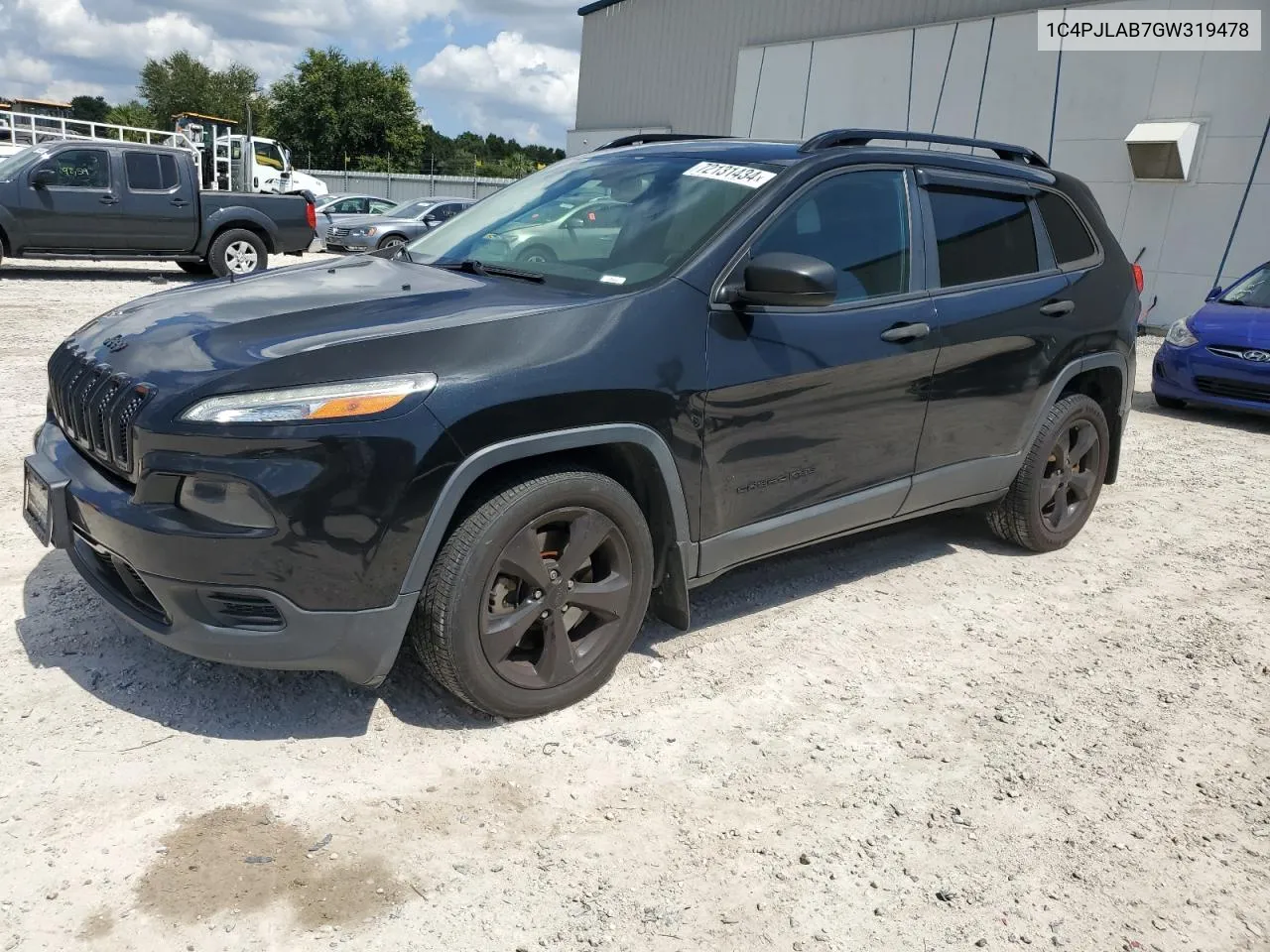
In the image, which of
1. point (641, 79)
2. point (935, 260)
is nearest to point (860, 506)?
point (935, 260)

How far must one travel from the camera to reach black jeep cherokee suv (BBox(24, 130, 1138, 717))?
2637 millimetres

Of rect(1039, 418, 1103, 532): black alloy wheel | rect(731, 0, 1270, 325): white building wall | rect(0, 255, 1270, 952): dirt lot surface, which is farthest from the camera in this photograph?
rect(731, 0, 1270, 325): white building wall

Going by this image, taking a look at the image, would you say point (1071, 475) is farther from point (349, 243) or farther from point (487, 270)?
point (349, 243)

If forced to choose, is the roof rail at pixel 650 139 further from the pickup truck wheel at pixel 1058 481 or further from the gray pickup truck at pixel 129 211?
the gray pickup truck at pixel 129 211

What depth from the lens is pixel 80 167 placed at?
1330cm

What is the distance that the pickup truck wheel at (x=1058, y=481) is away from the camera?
4.73 m

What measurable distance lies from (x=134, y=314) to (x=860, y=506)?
261 centimetres

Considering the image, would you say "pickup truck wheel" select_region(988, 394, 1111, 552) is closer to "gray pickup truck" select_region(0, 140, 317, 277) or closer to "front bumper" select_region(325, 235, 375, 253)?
"gray pickup truck" select_region(0, 140, 317, 277)

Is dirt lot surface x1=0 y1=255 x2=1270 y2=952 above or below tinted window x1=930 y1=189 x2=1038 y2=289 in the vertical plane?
below

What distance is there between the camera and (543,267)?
352cm

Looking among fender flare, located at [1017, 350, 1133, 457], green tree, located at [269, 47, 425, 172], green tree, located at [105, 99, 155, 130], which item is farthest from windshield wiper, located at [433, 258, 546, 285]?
green tree, located at [105, 99, 155, 130]

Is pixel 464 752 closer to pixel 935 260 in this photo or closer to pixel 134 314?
pixel 134 314

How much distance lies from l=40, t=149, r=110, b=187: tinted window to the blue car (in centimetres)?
1277

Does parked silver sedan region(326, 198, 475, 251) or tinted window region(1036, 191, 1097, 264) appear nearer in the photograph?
tinted window region(1036, 191, 1097, 264)
